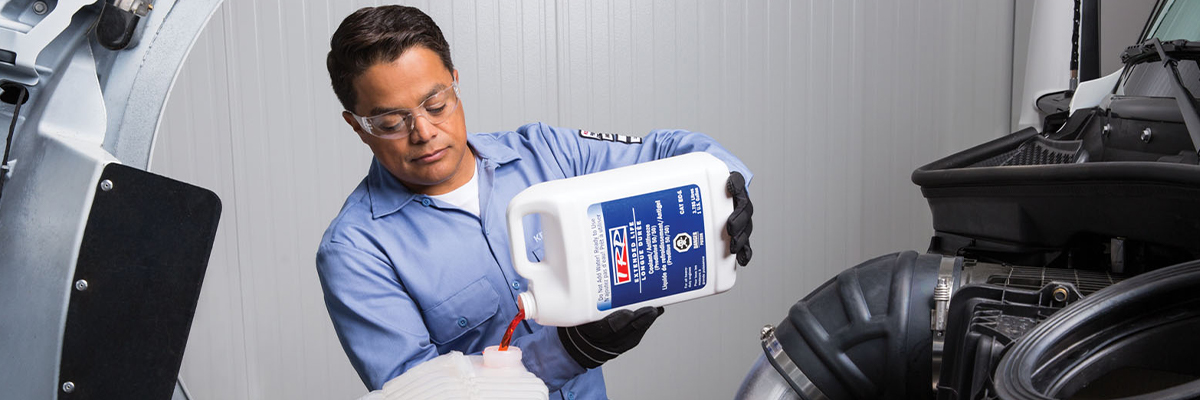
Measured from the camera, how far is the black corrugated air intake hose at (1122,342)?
1116 mm

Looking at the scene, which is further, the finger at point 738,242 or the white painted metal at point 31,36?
the finger at point 738,242

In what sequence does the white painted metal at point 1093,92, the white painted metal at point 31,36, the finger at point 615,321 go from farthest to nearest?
the white painted metal at point 1093,92
the finger at point 615,321
the white painted metal at point 31,36

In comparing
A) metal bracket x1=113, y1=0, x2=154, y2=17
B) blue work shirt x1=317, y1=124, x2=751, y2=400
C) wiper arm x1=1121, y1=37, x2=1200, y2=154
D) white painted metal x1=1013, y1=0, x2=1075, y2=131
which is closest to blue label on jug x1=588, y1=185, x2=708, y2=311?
blue work shirt x1=317, y1=124, x2=751, y2=400

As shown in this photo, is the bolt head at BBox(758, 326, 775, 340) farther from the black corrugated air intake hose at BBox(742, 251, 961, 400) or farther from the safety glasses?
the safety glasses

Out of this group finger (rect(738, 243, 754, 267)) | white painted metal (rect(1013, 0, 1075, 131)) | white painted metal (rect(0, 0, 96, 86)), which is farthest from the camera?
white painted metal (rect(1013, 0, 1075, 131))

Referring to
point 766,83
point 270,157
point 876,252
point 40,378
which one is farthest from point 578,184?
point 876,252

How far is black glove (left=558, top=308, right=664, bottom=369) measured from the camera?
4.74 ft

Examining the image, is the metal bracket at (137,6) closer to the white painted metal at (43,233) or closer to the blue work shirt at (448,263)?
the white painted metal at (43,233)

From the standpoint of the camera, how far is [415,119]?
1588 millimetres

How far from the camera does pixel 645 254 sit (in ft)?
4.92

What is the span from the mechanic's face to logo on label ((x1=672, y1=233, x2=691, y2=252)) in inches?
17.5

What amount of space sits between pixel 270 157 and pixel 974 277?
2.50 m

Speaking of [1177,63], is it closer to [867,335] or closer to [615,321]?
[867,335]

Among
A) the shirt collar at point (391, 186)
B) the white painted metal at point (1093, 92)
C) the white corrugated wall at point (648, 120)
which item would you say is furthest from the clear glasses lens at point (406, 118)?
the white corrugated wall at point (648, 120)
